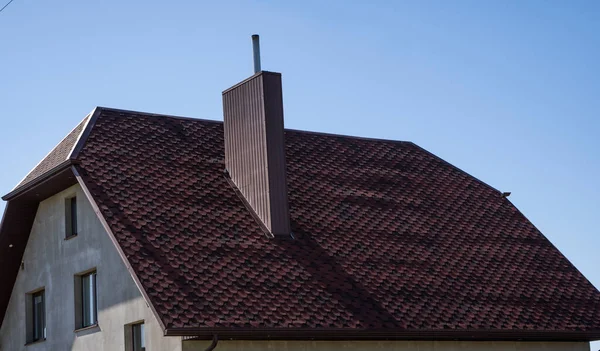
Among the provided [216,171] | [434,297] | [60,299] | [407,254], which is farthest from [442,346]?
[60,299]

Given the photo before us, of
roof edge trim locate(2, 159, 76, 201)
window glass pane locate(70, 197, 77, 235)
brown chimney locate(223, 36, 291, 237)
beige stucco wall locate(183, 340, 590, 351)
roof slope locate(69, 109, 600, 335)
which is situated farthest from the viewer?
window glass pane locate(70, 197, 77, 235)

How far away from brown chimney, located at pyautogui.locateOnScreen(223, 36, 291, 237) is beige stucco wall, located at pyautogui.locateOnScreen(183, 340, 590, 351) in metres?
3.07

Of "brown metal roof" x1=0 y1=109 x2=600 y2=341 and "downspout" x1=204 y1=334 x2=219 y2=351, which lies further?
"brown metal roof" x1=0 y1=109 x2=600 y2=341

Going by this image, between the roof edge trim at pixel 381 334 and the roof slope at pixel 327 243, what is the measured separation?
0.42 feet

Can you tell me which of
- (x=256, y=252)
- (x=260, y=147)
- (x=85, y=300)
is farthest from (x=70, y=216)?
(x=256, y=252)

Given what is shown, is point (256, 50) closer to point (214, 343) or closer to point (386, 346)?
point (386, 346)

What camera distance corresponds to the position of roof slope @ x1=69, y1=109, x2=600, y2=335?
19906 millimetres

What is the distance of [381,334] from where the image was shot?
67.8ft

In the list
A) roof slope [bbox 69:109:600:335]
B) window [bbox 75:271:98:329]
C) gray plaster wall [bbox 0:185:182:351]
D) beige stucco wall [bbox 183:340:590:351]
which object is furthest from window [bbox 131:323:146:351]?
window [bbox 75:271:98:329]

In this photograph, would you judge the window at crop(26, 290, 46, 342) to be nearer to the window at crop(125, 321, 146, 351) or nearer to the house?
the house

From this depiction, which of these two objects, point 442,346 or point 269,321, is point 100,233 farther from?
point 442,346

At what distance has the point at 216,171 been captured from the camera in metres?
24.2

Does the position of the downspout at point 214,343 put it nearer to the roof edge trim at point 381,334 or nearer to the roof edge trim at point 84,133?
the roof edge trim at point 381,334

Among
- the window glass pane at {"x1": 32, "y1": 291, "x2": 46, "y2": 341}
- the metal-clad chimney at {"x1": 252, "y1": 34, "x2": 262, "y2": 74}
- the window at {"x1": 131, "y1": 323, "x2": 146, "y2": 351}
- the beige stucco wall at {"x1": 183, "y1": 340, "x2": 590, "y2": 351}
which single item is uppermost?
the metal-clad chimney at {"x1": 252, "y1": 34, "x2": 262, "y2": 74}
